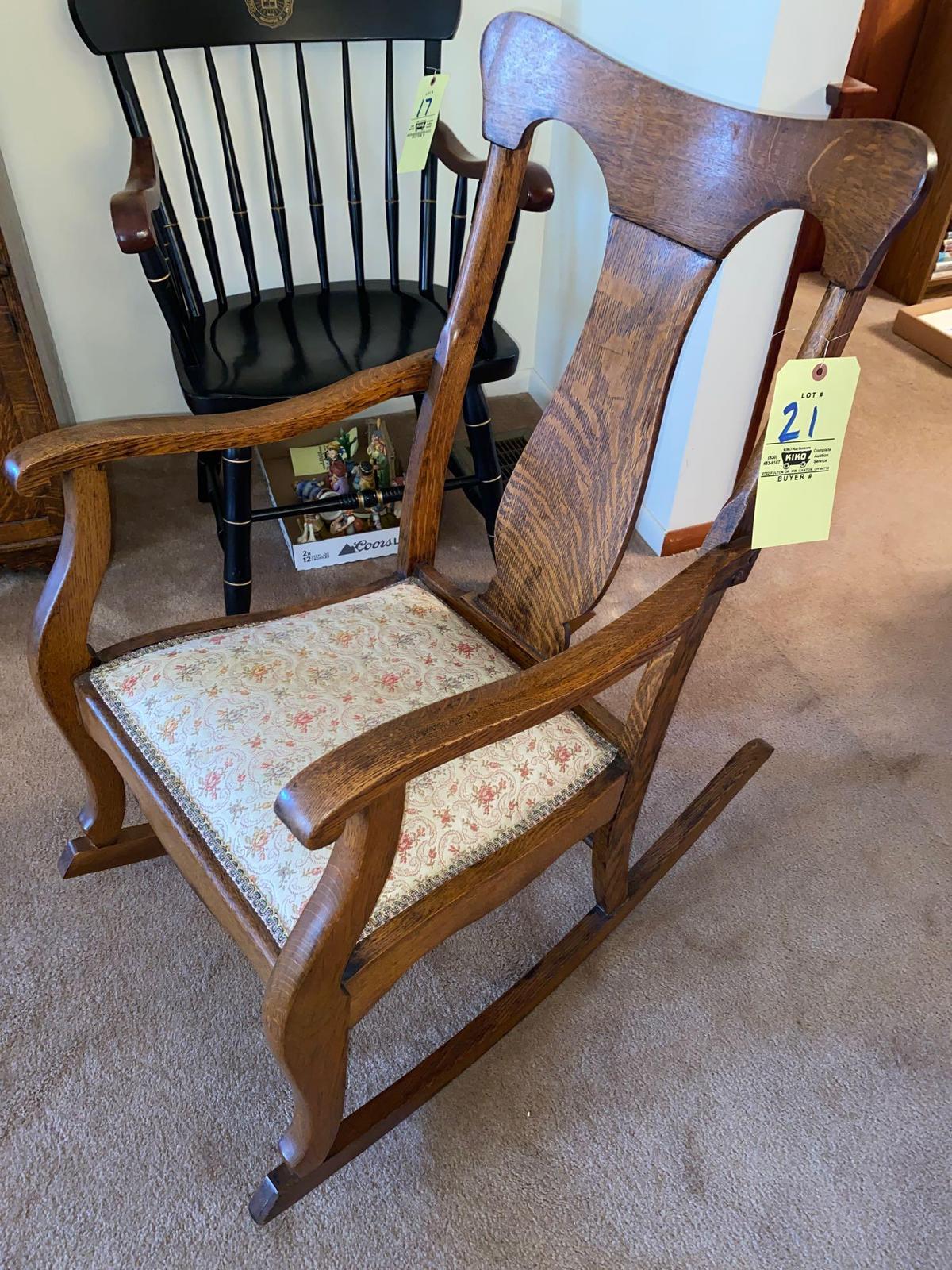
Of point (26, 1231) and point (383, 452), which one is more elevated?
point (383, 452)

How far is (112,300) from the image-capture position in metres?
1.81

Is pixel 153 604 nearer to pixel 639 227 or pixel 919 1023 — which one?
pixel 639 227

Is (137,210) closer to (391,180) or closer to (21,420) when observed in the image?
(21,420)

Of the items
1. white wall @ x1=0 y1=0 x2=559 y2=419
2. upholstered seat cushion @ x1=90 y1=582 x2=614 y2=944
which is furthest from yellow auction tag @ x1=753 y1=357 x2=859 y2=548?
white wall @ x1=0 y1=0 x2=559 y2=419

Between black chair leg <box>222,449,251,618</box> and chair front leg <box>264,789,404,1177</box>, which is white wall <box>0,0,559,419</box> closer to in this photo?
black chair leg <box>222,449,251,618</box>

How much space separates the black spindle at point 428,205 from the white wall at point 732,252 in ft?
1.09

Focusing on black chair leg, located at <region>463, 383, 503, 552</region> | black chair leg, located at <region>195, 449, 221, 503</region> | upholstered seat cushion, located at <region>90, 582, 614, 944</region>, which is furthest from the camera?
black chair leg, located at <region>195, 449, 221, 503</region>

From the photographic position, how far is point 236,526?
139 centimetres

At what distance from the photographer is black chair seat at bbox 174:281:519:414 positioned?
1.34 m

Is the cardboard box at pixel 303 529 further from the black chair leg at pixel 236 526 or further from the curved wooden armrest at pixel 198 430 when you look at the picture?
the curved wooden armrest at pixel 198 430

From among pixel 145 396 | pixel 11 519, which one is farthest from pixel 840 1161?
pixel 145 396

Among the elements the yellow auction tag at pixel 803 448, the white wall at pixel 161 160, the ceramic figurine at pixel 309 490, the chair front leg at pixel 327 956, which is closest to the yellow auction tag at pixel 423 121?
the white wall at pixel 161 160

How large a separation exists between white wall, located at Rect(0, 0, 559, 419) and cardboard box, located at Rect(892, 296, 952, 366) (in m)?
1.17

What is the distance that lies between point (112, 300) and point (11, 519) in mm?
519
